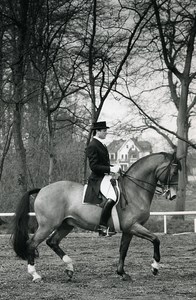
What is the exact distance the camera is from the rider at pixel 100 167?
1023 centimetres

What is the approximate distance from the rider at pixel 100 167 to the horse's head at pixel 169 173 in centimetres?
76

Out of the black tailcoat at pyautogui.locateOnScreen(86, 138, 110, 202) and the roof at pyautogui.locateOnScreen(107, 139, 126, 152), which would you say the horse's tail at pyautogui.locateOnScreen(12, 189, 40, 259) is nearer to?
the black tailcoat at pyautogui.locateOnScreen(86, 138, 110, 202)

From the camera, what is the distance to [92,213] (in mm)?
10352

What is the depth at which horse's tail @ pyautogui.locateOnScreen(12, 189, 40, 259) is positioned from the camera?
10531 millimetres

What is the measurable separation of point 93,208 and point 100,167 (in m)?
0.69

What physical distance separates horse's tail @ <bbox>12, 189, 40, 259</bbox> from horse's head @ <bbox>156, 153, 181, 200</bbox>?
2255 millimetres

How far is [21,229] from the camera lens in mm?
10719

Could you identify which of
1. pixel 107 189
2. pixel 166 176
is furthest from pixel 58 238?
pixel 166 176

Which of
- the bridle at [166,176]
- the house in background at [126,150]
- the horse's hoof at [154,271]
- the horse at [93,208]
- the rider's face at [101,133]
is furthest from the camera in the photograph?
the house in background at [126,150]

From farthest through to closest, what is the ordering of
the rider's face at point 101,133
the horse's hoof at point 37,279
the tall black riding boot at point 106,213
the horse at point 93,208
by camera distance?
the rider's face at point 101,133 < the horse at point 93,208 < the tall black riding boot at point 106,213 < the horse's hoof at point 37,279

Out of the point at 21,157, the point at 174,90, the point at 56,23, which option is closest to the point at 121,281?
the point at 21,157

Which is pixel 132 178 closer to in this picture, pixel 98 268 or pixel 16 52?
pixel 98 268

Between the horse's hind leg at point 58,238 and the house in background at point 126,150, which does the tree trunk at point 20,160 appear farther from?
the horse's hind leg at point 58,238

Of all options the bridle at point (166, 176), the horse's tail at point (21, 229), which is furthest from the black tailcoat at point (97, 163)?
the horse's tail at point (21, 229)
